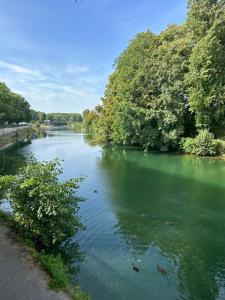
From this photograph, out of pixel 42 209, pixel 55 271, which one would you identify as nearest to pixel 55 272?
pixel 55 271

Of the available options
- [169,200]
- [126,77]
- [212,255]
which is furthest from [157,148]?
[212,255]

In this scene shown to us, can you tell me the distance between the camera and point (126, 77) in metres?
51.0

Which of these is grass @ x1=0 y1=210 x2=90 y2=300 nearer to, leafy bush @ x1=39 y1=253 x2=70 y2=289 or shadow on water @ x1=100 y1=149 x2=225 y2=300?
leafy bush @ x1=39 y1=253 x2=70 y2=289

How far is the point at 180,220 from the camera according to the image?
16.0 meters

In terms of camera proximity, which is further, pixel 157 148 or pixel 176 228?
pixel 157 148

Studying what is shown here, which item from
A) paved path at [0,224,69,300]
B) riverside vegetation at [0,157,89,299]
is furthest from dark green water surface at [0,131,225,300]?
paved path at [0,224,69,300]

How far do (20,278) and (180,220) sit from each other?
9.49 meters

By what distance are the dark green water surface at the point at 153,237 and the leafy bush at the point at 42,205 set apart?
1.46 metres

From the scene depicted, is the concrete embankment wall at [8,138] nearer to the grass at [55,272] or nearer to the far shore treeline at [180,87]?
the far shore treeline at [180,87]

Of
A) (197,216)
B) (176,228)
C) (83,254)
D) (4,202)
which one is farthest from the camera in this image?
(4,202)

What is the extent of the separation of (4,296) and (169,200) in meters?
13.5

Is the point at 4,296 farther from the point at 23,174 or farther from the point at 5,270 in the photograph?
the point at 23,174

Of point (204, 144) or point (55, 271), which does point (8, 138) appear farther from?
point (55, 271)

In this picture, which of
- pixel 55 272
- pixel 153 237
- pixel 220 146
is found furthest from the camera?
pixel 220 146
